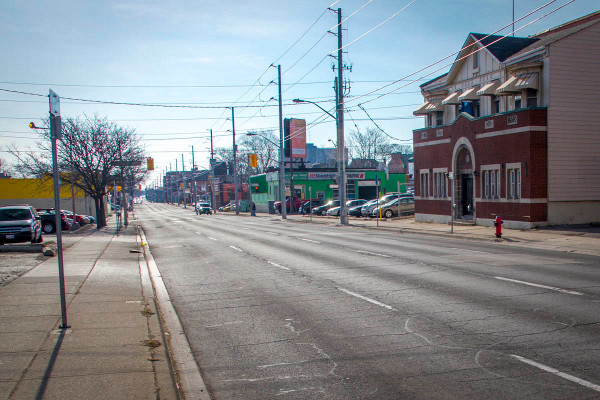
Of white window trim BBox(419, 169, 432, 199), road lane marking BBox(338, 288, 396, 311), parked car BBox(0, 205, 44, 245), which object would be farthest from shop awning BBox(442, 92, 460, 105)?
parked car BBox(0, 205, 44, 245)

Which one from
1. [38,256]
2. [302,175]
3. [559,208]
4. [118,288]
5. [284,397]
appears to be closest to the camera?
[284,397]

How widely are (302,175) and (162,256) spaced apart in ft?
155

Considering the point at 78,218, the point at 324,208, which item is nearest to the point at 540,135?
the point at 324,208

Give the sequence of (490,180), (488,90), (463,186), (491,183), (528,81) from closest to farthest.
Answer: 1. (528,81)
2. (491,183)
3. (490,180)
4. (488,90)
5. (463,186)

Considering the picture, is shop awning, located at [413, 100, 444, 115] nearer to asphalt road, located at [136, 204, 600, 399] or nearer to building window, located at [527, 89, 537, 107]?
building window, located at [527, 89, 537, 107]

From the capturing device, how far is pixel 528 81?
969 inches

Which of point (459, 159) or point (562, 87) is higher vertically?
point (562, 87)

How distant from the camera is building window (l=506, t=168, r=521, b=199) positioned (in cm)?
2473

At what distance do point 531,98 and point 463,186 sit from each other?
7082 millimetres

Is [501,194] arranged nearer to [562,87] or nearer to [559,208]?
[559,208]

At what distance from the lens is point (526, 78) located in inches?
978

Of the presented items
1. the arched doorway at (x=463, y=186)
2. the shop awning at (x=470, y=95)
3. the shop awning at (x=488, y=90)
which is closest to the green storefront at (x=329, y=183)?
the arched doorway at (x=463, y=186)

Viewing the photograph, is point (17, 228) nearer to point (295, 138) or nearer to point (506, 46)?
point (506, 46)

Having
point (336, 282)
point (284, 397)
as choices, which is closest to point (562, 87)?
point (336, 282)
